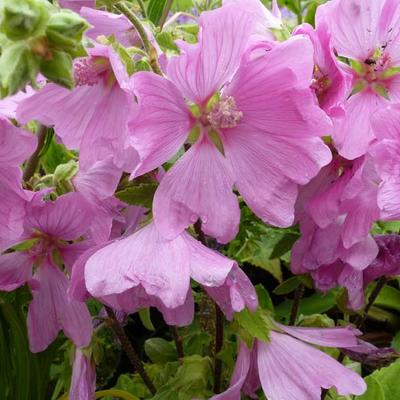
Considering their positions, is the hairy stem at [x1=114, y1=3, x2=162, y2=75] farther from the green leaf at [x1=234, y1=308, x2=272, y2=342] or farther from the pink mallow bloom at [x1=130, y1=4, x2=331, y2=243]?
the green leaf at [x1=234, y1=308, x2=272, y2=342]

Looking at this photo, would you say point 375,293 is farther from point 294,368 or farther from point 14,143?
point 14,143

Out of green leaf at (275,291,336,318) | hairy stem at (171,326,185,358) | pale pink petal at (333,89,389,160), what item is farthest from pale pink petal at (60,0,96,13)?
green leaf at (275,291,336,318)

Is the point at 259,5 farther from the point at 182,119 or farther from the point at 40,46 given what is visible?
the point at 40,46

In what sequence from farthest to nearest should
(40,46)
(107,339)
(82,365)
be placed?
(107,339)
(82,365)
(40,46)

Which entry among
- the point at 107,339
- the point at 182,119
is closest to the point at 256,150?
the point at 182,119

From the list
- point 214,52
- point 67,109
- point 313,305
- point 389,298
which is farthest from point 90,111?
point 389,298

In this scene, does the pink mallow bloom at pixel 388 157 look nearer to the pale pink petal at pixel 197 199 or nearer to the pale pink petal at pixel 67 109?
the pale pink petal at pixel 197 199
